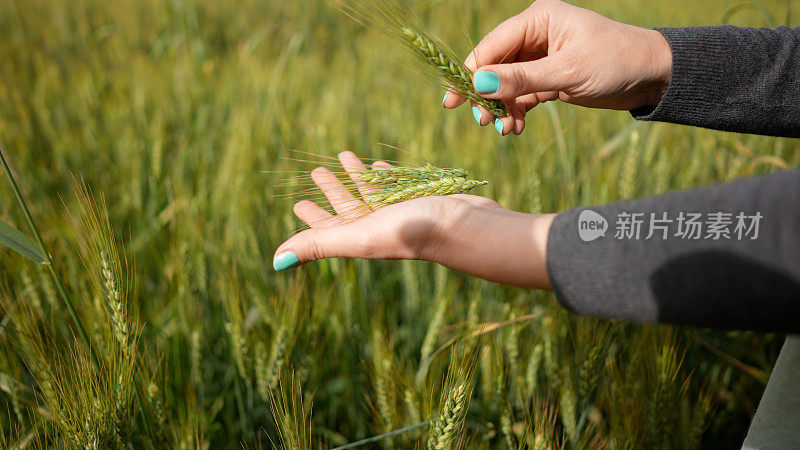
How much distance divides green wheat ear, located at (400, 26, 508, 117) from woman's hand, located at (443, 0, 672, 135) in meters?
0.04

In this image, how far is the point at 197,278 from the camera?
130 cm

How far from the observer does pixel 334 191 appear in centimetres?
104

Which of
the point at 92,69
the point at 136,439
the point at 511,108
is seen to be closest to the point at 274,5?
the point at 92,69

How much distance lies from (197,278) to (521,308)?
812mm

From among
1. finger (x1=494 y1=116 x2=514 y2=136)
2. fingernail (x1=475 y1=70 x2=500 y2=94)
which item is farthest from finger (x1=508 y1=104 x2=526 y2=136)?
fingernail (x1=475 y1=70 x2=500 y2=94)

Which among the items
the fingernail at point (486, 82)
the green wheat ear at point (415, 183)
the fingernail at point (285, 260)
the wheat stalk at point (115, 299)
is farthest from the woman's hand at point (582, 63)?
the wheat stalk at point (115, 299)

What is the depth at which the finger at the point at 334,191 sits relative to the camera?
103cm

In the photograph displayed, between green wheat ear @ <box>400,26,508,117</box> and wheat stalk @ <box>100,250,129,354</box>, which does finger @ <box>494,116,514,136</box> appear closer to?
green wheat ear @ <box>400,26,508,117</box>

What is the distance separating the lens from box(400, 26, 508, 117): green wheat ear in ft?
3.25

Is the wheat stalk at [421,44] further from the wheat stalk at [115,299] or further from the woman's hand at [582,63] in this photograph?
the wheat stalk at [115,299]

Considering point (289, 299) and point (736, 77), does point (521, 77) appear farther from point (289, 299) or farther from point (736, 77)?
point (289, 299)

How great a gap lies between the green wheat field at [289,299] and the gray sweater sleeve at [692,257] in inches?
11.0

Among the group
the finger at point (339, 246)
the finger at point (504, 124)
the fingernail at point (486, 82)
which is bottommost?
the finger at point (339, 246)

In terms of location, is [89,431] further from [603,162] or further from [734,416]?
[603,162]
